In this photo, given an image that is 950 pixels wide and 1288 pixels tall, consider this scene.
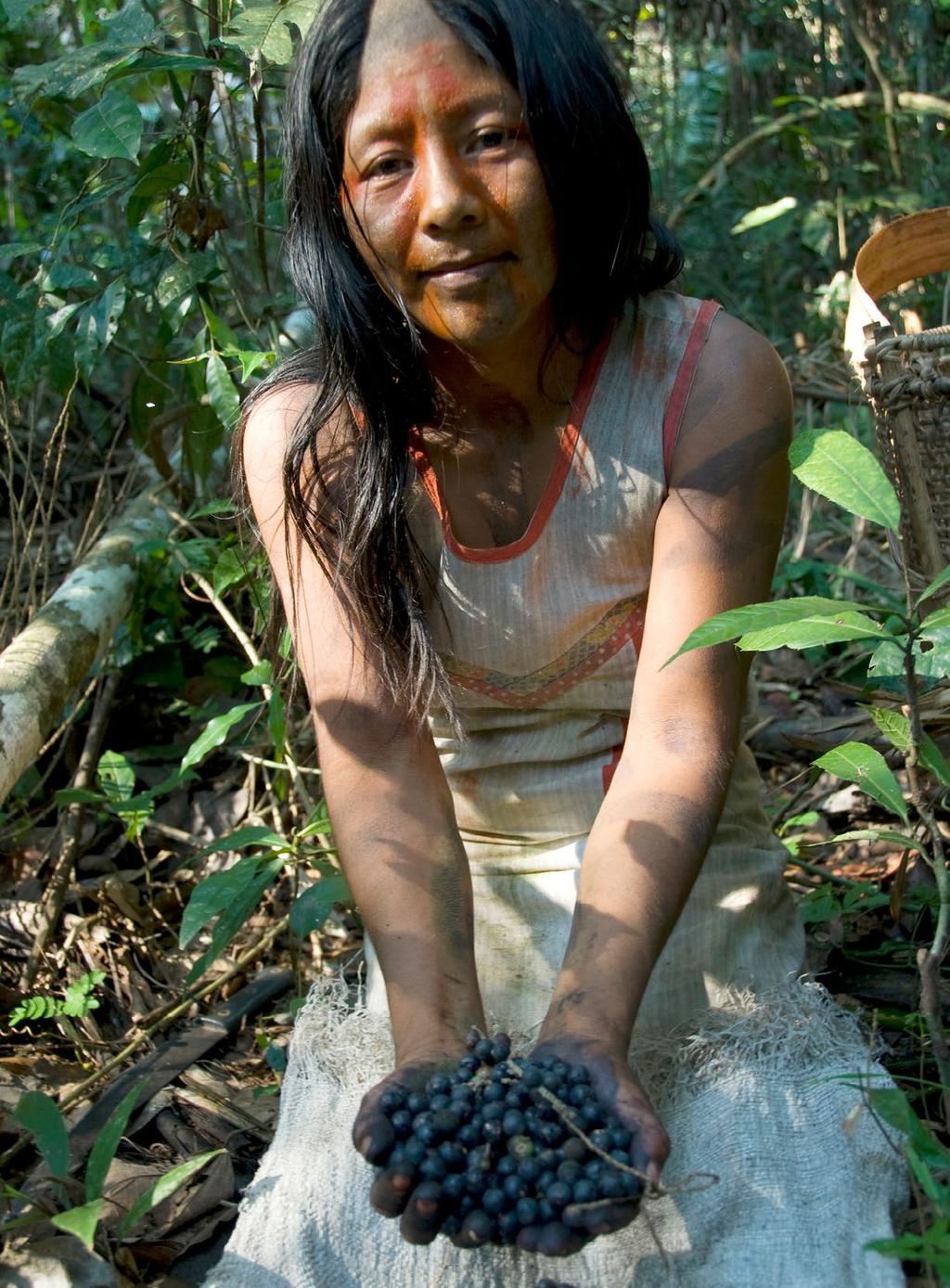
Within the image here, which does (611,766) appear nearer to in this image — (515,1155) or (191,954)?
(515,1155)

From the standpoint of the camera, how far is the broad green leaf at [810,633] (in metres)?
1.30

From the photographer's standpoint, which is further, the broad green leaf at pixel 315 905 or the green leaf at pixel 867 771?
the broad green leaf at pixel 315 905

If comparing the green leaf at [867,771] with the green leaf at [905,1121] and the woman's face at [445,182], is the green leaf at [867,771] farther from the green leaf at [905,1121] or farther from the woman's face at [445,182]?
the woman's face at [445,182]

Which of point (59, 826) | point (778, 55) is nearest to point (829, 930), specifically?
point (59, 826)

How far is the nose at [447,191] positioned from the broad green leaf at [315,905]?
948 millimetres

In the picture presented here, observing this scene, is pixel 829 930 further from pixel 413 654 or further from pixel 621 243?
pixel 621 243

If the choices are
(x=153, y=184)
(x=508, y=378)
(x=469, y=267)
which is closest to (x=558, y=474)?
(x=508, y=378)

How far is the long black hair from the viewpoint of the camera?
5.11ft

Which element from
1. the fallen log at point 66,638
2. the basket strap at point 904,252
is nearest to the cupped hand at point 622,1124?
the fallen log at point 66,638

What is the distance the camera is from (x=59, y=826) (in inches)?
102

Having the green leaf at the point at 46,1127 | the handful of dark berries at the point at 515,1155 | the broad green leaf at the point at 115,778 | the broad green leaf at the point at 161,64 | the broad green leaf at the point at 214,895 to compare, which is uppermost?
the broad green leaf at the point at 161,64

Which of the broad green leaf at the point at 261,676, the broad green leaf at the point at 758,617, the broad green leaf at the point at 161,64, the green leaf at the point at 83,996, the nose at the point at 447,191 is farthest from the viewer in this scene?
the broad green leaf at the point at 261,676

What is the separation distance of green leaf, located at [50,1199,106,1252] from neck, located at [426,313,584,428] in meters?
A: 1.05

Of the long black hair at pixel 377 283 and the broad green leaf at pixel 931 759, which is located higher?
the long black hair at pixel 377 283
